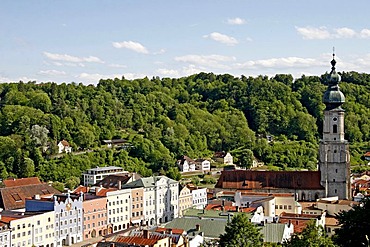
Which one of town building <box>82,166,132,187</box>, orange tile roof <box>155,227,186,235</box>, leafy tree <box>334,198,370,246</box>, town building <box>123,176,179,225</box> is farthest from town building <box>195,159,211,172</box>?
leafy tree <box>334,198,370,246</box>

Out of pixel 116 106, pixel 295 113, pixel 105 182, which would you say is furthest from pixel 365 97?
pixel 105 182

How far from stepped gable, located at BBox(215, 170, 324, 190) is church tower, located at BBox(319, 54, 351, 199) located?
0.95m

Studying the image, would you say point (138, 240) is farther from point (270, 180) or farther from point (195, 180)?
point (195, 180)

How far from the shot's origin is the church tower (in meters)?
60.0

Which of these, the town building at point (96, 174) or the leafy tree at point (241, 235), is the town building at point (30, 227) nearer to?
the leafy tree at point (241, 235)

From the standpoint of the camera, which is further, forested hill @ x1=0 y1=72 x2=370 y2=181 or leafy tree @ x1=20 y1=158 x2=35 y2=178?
forested hill @ x1=0 y1=72 x2=370 y2=181

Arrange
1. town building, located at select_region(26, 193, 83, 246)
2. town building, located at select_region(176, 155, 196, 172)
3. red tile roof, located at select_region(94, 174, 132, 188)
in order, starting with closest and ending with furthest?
town building, located at select_region(26, 193, 83, 246) → red tile roof, located at select_region(94, 174, 132, 188) → town building, located at select_region(176, 155, 196, 172)

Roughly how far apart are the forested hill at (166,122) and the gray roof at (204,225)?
33.8m

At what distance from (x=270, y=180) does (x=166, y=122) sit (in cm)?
4576

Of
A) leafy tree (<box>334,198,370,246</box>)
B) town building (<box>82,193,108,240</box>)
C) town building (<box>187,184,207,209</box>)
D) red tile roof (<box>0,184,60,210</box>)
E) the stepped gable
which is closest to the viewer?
leafy tree (<box>334,198,370,246</box>)

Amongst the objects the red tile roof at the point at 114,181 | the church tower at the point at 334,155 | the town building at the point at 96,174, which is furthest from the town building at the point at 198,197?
the church tower at the point at 334,155

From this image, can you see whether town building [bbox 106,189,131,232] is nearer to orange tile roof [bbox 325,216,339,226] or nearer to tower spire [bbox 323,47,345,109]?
orange tile roof [bbox 325,216,339,226]

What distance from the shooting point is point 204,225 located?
43.6 metres

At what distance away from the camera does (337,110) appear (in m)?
60.6
